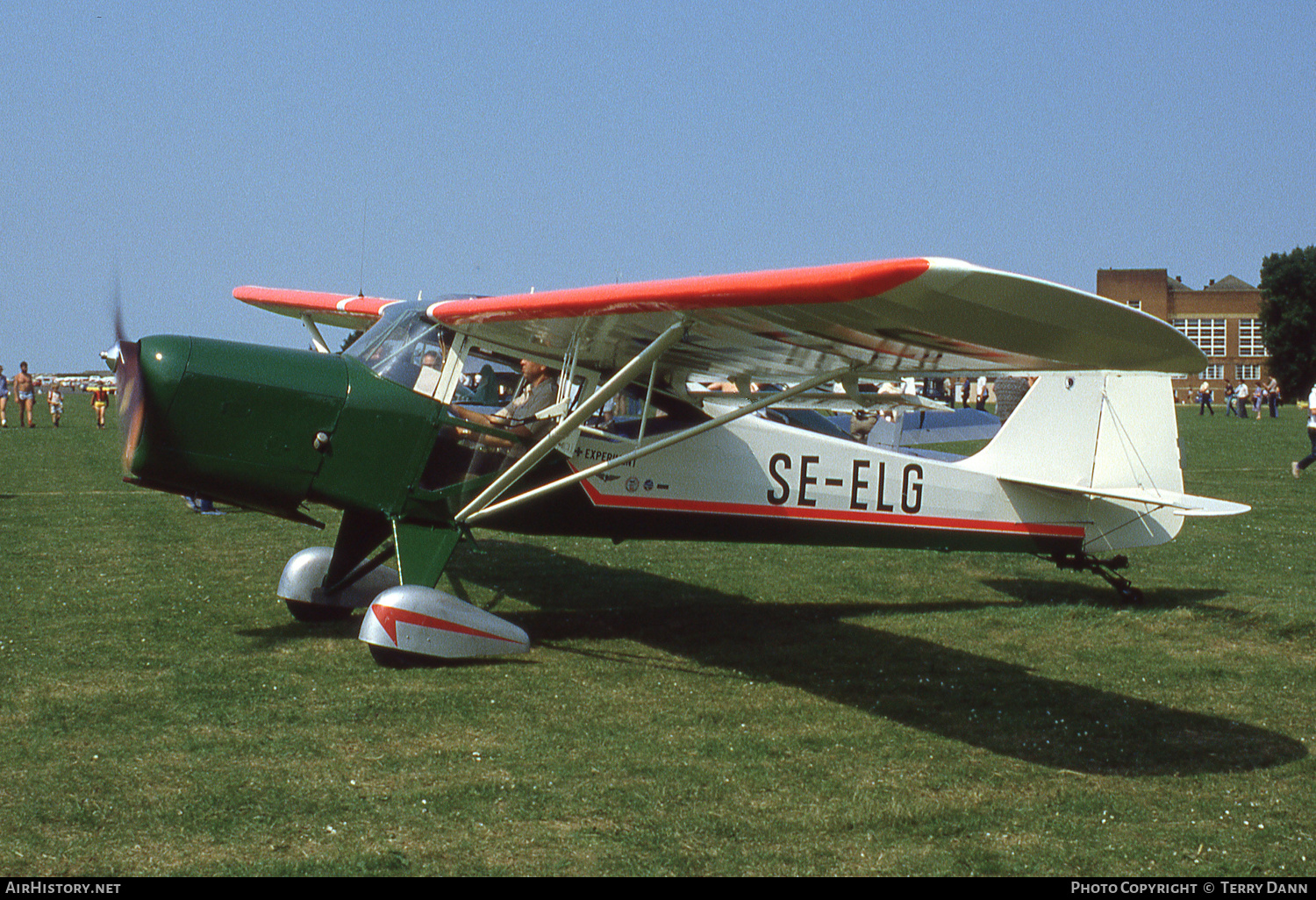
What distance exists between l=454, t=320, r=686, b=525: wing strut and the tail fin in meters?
3.49

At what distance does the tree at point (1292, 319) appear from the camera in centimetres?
8150

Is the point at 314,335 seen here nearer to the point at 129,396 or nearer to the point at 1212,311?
the point at 129,396

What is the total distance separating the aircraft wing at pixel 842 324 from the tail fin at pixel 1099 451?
241 centimetres

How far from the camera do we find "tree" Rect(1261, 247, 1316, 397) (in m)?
81.5

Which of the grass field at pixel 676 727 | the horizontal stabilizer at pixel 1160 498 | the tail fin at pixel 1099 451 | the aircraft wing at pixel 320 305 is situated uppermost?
the aircraft wing at pixel 320 305

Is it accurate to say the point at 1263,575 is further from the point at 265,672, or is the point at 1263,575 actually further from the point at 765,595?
the point at 265,672

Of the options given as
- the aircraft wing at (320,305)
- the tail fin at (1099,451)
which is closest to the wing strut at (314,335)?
the aircraft wing at (320,305)

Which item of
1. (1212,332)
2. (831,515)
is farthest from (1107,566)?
(1212,332)

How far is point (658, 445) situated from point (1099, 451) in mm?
3931

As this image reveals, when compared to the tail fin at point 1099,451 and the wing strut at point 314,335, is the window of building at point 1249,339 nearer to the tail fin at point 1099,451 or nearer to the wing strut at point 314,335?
the tail fin at point 1099,451

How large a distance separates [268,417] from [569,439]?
1904 millimetres

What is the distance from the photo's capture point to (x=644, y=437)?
7.68 metres
